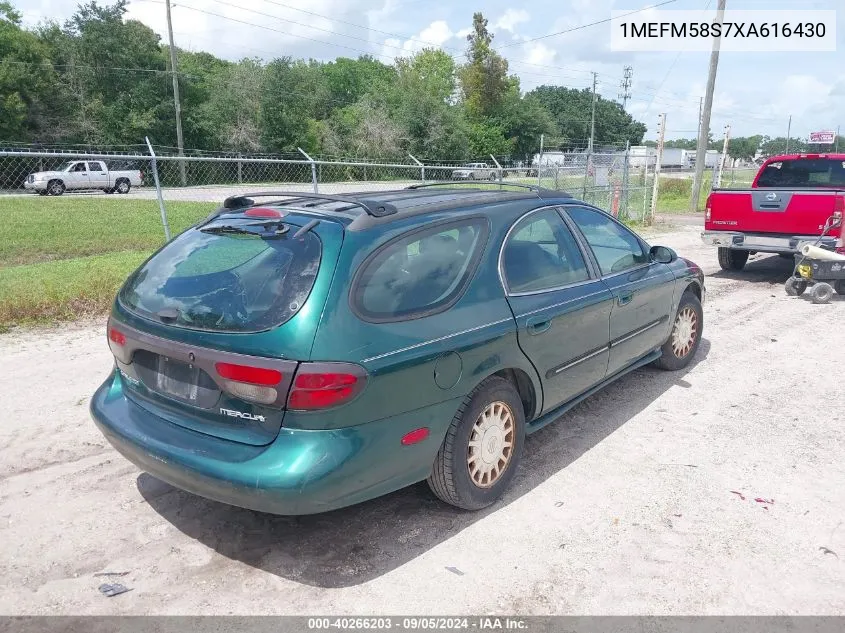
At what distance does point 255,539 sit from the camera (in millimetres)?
3266

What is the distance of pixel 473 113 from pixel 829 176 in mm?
58811

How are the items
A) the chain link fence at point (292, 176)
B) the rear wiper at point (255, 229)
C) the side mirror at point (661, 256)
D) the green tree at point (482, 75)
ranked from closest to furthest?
the rear wiper at point (255, 229), the side mirror at point (661, 256), the chain link fence at point (292, 176), the green tree at point (482, 75)

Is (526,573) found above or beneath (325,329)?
beneath

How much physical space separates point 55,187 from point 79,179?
154cm

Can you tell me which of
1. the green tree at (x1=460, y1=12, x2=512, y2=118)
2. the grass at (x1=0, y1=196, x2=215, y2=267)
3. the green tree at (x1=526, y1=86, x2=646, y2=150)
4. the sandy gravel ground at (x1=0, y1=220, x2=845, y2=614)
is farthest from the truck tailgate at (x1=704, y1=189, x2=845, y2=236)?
the green tree at (x1=526, y1=86, x2=646, y2=150)

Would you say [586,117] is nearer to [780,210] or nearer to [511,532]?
[780,210]

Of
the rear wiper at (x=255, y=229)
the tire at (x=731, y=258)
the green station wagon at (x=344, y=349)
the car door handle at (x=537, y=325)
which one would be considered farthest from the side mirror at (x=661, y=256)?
the tire at (x=731, y=258)

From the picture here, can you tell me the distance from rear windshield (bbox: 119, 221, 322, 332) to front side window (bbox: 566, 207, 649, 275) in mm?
2179

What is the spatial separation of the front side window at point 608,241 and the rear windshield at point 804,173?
7.06 m

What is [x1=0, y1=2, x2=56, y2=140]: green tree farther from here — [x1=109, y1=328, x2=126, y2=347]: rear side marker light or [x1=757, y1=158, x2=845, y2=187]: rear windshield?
[x1=109, y1=328, x2=126, y2=347]: rear side marker light

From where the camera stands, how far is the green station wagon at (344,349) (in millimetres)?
2746

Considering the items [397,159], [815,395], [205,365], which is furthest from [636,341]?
[397,159]

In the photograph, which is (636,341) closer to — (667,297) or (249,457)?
(667,297)

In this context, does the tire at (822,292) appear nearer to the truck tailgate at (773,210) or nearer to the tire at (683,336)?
the truck tailgate at (773,210)
